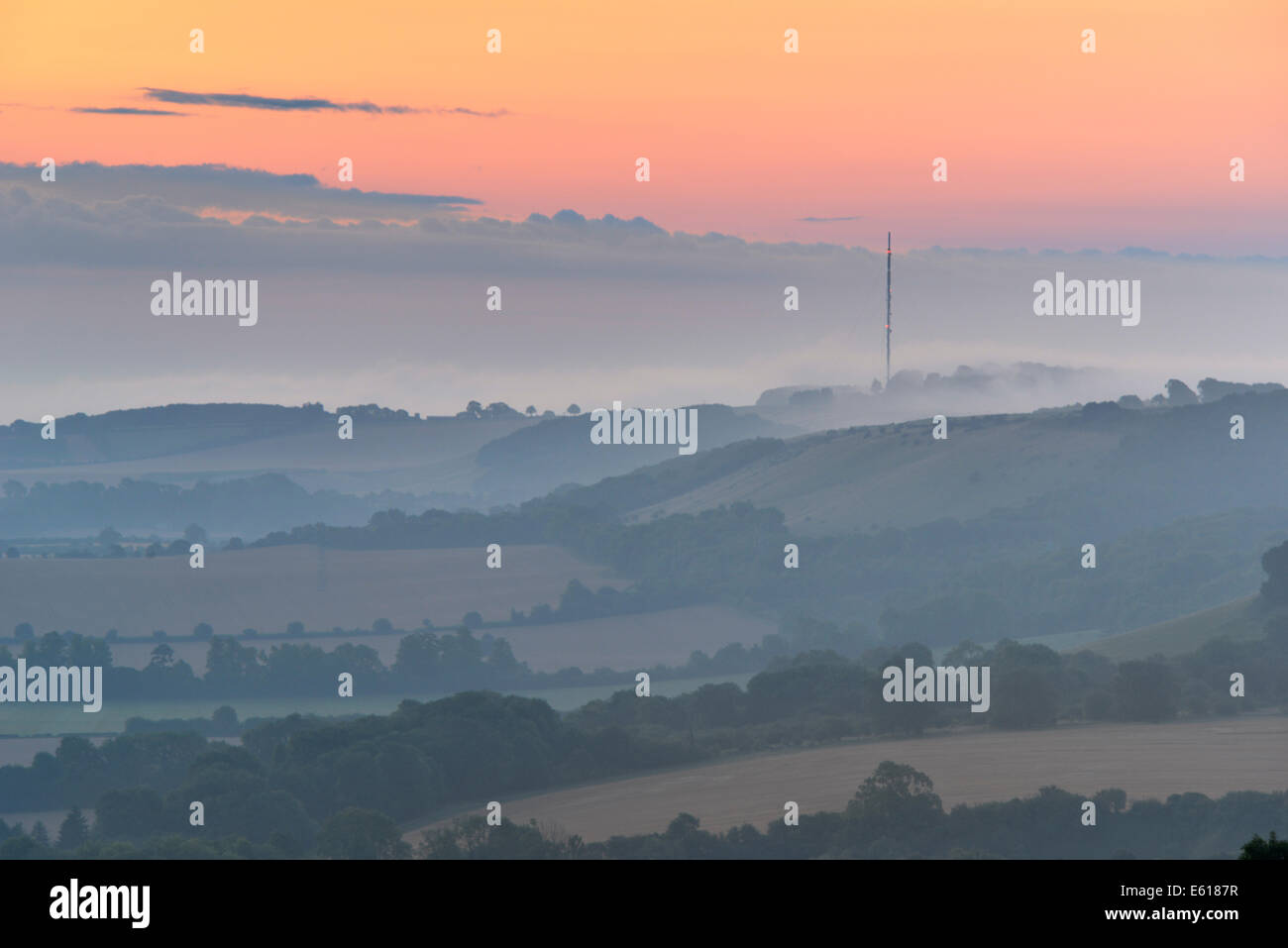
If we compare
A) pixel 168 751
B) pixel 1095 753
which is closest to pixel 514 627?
pixel 168 751

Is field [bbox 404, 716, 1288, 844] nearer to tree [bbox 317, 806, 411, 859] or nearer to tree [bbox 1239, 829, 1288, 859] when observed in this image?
tree [bbox 317, 806, 411, 859]

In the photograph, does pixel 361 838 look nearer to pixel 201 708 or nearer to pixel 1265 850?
pixel 1265 850

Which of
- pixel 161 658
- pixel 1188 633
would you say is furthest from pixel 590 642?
pixel 1188 633

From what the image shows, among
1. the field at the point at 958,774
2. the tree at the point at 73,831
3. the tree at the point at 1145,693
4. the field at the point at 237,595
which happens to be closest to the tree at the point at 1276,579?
the tree at the point at 1145,693

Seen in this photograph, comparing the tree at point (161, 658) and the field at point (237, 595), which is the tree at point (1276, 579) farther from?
the tree at point (161, 658)
